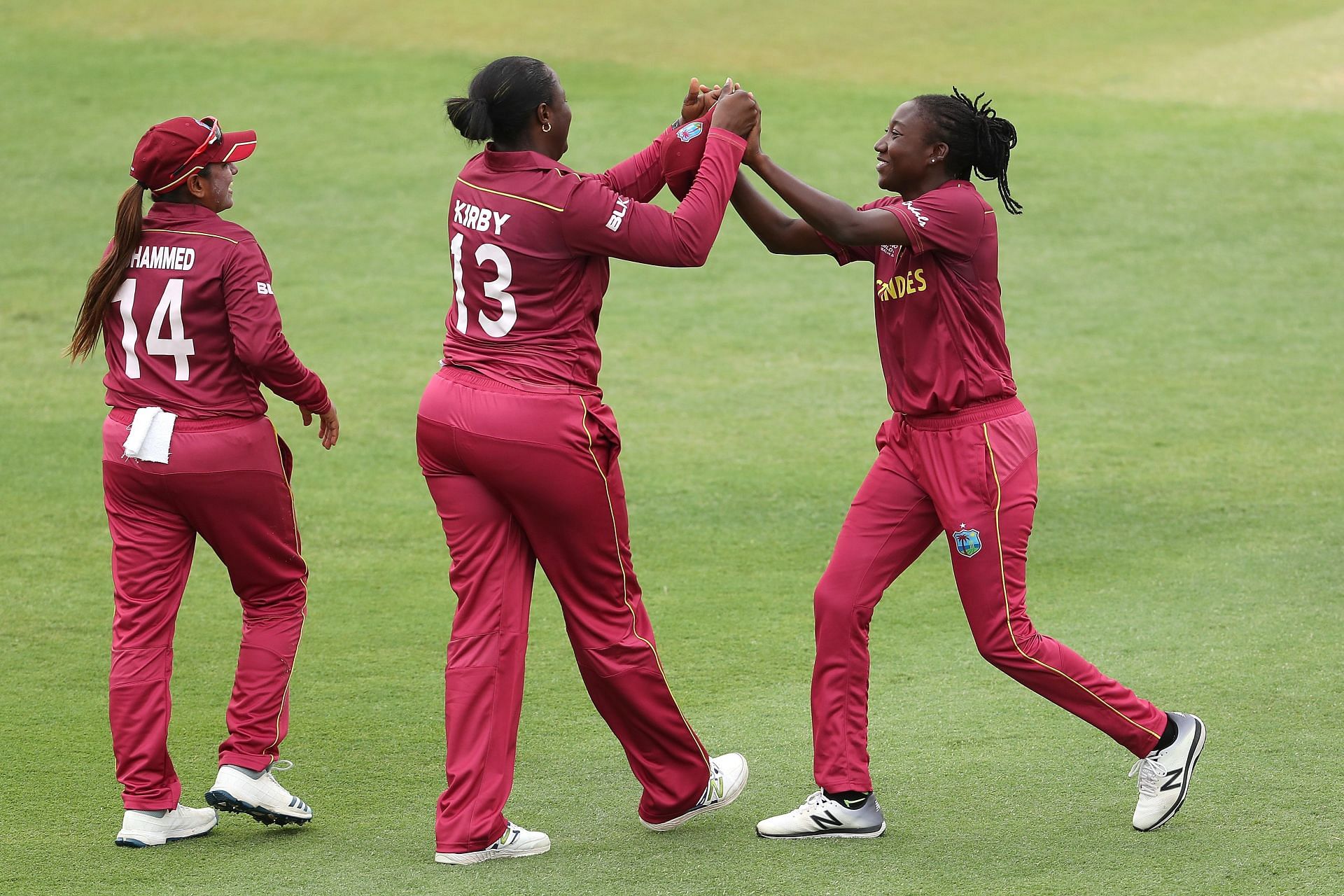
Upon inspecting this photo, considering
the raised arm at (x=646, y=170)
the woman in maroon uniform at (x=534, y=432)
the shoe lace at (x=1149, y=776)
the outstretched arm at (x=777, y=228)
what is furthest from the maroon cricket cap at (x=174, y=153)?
the shoe lace at (x=1149, y=776)

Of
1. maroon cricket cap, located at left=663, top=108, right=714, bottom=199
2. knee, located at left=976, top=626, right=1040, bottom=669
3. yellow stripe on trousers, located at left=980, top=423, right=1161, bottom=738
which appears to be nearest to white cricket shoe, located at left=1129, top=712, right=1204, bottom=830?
yellow stripe on trousers, located at left=980, top=423, right=1161, bottom=738

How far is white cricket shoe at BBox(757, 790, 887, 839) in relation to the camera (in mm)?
4527

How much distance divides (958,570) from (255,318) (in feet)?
7.04

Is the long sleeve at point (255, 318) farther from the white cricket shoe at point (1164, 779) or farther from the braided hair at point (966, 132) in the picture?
the white cricket shoe at point (1164, 779)

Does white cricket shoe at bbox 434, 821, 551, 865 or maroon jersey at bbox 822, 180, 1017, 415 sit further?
maroon jersey at bbox 822, 180, 1017, 415

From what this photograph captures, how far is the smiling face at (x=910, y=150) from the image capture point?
4598mm

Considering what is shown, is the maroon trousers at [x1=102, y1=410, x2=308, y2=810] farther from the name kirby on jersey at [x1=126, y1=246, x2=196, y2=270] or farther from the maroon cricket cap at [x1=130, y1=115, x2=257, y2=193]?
the maroon cricket cap at [x1=130, y1=115, x2=257, y2=193]

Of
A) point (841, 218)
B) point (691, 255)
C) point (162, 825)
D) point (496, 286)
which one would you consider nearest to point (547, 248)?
point (496, 286)

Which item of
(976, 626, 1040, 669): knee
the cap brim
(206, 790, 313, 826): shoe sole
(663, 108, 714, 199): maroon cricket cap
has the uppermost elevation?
(663, 108, 714, 199): maroon cricket cap

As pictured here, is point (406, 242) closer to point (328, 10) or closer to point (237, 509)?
point (328, 10)

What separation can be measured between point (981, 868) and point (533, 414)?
171cm

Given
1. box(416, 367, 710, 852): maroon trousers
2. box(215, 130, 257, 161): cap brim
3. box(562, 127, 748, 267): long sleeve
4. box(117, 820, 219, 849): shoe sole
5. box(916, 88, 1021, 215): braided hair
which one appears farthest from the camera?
box(215, 130, 257, 161): cap brim

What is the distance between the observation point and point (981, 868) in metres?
4.25

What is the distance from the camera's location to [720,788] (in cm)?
471
